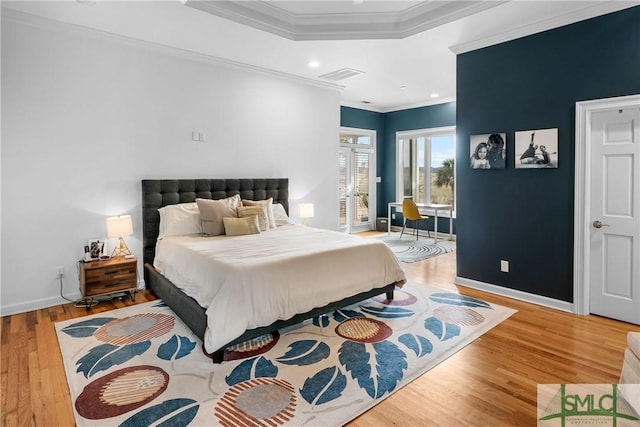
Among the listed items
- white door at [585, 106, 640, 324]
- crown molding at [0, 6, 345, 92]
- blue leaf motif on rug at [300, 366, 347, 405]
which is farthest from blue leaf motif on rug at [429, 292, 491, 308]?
crown molding at [0, 6, 345, 92]

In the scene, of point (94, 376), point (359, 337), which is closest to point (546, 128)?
point (359, 337)

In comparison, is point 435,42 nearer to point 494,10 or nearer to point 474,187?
point 494,10

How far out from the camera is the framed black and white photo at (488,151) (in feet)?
13.5

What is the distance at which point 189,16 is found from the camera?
359 centimetres

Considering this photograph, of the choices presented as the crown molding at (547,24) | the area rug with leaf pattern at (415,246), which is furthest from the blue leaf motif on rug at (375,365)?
the crown molding at (547,24)

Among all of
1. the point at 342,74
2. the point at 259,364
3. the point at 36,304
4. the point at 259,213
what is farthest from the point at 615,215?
the point at 36,304

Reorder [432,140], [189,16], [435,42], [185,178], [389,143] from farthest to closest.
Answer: [389,143]
[432,140]
[185,178]
[435,42]
[189,16]

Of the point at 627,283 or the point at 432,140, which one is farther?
the point at 432,140

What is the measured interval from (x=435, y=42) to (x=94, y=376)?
4512mm

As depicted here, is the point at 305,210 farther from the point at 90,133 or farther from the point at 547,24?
the point at 547,24

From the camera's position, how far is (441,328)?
328 centimetres

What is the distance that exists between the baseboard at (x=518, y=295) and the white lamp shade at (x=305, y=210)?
2.32m

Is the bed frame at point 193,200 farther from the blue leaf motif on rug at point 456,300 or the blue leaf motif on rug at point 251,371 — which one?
the blue leaf motif on rug at point 456,300

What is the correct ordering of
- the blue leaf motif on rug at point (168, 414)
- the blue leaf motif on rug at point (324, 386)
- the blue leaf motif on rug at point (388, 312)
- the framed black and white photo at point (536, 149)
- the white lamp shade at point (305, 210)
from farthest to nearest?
1. the white lamp shade at point (305, 210)
2. the framed black and white photo at point (536, 149)
3. the blue leaf motif on rug at point (388, 312)
4. the blue leaf motif on rug at point (324, 386)
5. the blue leaf motif on rug at point (168, 414)
